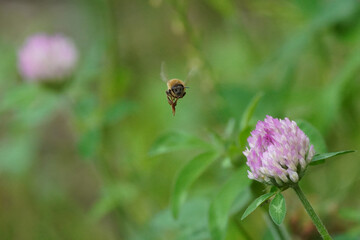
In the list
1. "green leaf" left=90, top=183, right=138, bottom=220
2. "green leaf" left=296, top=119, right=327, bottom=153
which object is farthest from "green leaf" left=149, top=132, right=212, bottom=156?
"green leaf" left=90, top=183, right=138, bottom=220

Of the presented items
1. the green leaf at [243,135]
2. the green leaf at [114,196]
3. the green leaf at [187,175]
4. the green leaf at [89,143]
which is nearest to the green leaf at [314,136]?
the green leaf at [243,135]

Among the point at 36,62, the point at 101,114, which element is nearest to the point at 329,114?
the point at 101,114

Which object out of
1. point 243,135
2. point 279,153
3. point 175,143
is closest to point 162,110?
point 175,143

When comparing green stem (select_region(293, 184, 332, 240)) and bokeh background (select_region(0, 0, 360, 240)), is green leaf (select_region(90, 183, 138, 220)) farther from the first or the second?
green stem (select_region(293, 184, 332, 240))

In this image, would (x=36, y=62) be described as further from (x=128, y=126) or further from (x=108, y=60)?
(x=128, y=126)

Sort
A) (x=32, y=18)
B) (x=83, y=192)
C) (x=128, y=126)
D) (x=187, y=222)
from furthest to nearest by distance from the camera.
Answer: (x=32, y=18)
(x=83, y=192)
(x=128, y=126)
(x=187, y=222)
